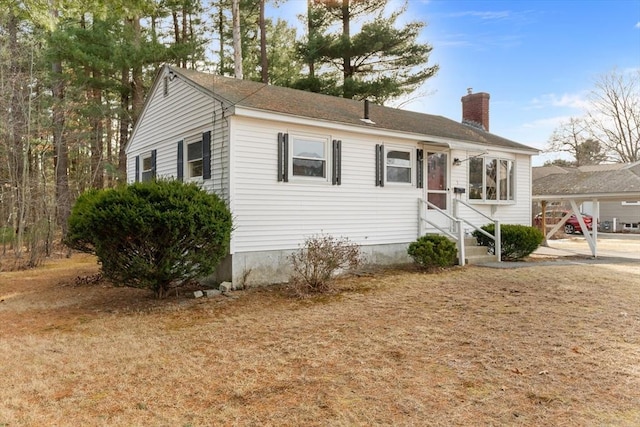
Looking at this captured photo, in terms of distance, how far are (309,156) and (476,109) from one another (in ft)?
30.7

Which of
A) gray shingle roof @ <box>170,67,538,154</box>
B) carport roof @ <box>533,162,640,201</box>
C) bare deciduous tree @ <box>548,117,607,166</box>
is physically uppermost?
bare deciduous tree @ <box>548,117,607,166</box>

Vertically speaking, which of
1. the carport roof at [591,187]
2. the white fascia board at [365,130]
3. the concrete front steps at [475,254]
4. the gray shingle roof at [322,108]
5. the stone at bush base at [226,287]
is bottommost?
the stone at bush base at [226,287]

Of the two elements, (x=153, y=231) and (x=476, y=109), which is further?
(x=476, y=109)

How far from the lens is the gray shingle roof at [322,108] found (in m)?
8.45

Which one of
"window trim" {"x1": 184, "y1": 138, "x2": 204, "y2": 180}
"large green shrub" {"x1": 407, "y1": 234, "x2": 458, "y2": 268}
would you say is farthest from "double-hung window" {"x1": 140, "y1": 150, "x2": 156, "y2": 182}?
"large green shrub" {"x1": 407, "y1": 234, "x2": 458, "y2": 268}

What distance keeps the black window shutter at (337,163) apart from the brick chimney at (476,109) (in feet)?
27.6

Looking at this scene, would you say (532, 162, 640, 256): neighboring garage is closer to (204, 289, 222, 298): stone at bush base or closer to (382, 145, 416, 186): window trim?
(382, 145, 416, 186): window trim

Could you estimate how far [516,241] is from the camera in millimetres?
10852

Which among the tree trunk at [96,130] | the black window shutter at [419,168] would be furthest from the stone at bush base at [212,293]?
the tree trunk at [96,130]

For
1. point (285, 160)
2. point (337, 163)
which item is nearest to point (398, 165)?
point (337, 163)

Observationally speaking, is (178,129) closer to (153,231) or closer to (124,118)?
(153,231)

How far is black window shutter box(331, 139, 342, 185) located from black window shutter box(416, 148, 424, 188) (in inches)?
99.1

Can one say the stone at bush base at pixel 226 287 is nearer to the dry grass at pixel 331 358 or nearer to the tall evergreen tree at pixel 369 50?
the dry grass at pixel 331 358

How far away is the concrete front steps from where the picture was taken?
33.7 feet
